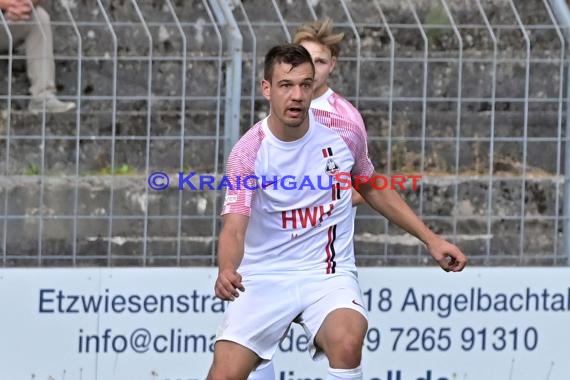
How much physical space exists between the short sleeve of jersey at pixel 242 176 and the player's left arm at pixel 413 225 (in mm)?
583

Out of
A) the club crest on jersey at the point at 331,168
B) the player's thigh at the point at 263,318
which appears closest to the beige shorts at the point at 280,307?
the player's thigh at the point at 263,318

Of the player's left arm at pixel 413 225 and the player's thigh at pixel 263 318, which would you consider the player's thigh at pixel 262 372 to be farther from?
the player's left arm at pixel 413 225

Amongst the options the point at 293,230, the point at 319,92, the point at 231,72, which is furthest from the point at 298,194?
the point at 231,72

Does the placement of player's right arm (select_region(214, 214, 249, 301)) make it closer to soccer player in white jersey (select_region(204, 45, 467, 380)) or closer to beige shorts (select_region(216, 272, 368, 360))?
soccer player in white jersey (select_region(204, 45, 467, 380))

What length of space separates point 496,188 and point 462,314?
779mm

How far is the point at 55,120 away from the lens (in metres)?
8.51

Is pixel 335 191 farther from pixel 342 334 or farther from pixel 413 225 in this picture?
pixel 342 334

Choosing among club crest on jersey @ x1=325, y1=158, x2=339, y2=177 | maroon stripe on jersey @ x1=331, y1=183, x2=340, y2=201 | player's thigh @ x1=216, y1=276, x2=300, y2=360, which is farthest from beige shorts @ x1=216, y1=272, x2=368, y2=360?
club crest on jersey @ x1=325, y1=158, x2=339, y2=177

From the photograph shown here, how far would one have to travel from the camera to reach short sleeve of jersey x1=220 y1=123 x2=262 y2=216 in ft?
22.9

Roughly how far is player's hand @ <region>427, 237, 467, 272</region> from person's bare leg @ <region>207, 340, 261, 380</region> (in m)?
0.91

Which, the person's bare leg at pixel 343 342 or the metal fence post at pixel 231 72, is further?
the metal fence post at pixel 231 72

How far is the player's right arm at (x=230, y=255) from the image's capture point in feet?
21.5

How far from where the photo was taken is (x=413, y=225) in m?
7.24

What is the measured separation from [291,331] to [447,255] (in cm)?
143
